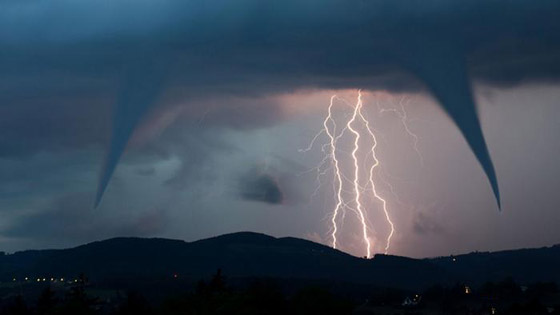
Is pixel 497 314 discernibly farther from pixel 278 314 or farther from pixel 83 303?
pixel 83 303

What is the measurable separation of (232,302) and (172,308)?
15.4 meters

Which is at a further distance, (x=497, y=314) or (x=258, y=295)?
(x=497, y=314)

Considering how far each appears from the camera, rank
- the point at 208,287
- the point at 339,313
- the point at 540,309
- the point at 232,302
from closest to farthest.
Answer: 1. the point at 232,302
2. the point at 339,313
3. the point at 208,287
4. the point at 540,309

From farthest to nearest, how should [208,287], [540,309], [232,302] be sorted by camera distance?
1. [540,309]
2. [208,287]
3. [232,302]

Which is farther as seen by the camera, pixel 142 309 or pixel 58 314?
pixel 142 309

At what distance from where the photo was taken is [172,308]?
137m

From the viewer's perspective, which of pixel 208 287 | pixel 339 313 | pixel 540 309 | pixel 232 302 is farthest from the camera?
pixel 540 309

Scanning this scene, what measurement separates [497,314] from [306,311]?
6140 cm

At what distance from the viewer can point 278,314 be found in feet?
445

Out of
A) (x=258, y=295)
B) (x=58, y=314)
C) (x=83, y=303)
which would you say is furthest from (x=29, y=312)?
(x=258, y=295)

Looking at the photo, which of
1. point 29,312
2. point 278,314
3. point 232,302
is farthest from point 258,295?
point 29,312

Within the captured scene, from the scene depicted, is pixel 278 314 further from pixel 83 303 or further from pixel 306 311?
pixel 83 303

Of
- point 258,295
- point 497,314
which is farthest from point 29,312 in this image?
point 497,314

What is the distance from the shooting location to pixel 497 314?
183375 millimetres
